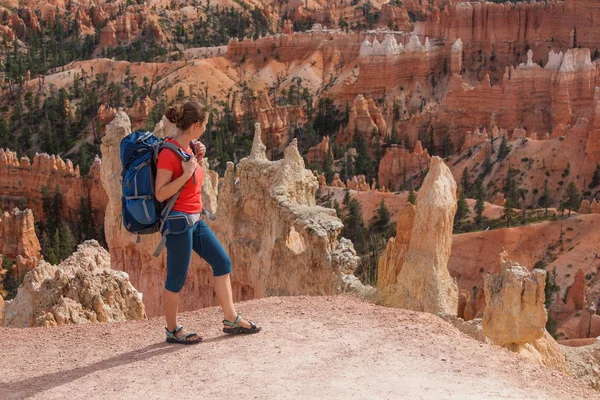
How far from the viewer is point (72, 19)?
336 feet

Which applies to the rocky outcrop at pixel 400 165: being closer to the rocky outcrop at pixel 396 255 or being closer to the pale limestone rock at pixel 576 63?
the pale limestone rock at pixel 576 63

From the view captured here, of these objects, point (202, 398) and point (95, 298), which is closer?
point (202, 398)

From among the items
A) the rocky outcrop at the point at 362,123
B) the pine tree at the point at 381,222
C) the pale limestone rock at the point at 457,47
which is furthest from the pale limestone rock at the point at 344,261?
the pale limestone rock at the point at 457,47

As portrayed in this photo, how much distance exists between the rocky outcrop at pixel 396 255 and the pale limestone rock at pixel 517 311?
68.3 inches

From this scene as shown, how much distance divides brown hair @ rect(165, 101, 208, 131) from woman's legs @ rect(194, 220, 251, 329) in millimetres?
949

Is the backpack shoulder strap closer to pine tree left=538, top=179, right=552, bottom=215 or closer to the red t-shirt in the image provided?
the red t-shirt

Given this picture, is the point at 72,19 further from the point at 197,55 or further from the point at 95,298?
the point at 95,298

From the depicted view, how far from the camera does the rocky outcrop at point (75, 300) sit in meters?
12.5

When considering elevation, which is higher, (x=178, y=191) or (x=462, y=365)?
(x=178, y=191)

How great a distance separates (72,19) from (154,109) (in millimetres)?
39054

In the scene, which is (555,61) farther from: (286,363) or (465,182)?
(286,363)

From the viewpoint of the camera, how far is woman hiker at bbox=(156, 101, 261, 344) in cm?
805

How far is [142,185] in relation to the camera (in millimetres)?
8016

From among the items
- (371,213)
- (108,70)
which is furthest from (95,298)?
(108,70)
